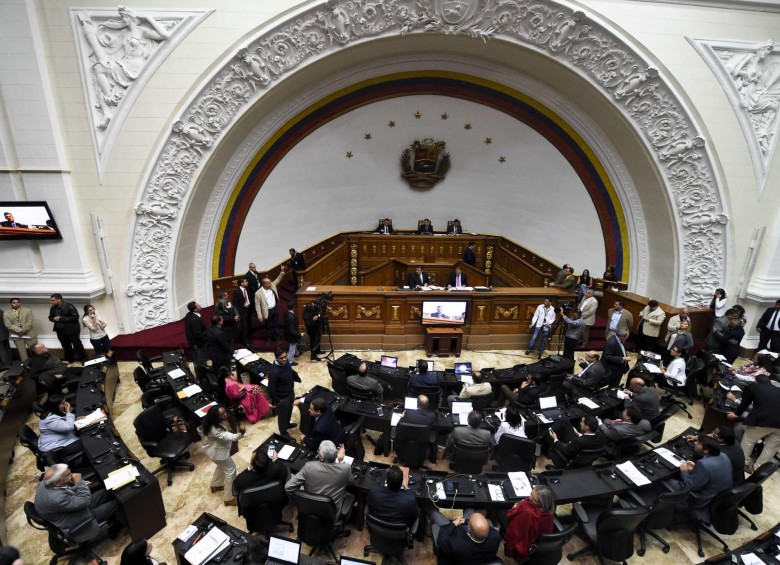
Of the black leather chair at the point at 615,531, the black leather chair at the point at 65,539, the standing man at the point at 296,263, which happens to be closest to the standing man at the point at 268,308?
the standing man at the point at 296,263

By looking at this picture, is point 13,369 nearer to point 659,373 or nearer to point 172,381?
point 172,381

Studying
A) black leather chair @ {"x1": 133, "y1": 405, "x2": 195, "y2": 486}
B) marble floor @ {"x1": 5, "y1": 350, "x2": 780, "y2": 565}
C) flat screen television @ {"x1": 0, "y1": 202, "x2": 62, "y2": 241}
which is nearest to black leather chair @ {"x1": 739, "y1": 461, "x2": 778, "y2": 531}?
marble floor @ {"x1": 5, "y1": 350, "x2": 780, "y2": 565}

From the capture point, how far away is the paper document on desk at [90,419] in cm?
446

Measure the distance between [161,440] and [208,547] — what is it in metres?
2.04

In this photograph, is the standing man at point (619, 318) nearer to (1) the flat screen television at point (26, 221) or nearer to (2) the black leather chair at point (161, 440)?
(2) the black leather chair at point (161, 440)

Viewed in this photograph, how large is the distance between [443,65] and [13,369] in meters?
11.0

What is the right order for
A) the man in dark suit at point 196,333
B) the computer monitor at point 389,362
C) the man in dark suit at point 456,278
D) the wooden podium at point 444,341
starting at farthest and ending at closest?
the man in dark suit at point 456,278, the wooden podium at point 444,341, the man in dark suit at point 196,333, the computer monitor at point 389,362

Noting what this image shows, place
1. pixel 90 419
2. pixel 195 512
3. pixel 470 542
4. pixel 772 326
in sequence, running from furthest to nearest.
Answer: pixel 772 326 < pixel 90 419 < pixel 195 512 < pixel 470 542

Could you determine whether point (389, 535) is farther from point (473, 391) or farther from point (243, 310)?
point (243, 310)

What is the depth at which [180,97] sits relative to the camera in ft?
23.9

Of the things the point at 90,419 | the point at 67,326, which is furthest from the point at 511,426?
the point at 67,326

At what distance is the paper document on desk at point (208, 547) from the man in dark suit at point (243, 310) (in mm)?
4660

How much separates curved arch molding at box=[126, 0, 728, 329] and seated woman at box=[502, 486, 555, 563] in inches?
312

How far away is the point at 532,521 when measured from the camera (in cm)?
314
